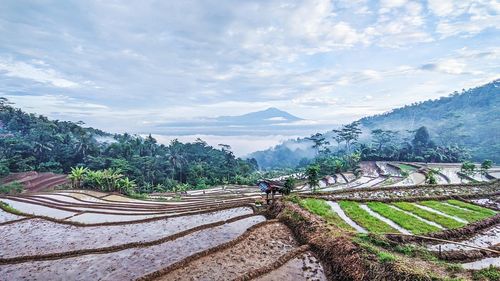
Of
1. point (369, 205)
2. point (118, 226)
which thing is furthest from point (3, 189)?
point (369, 205)

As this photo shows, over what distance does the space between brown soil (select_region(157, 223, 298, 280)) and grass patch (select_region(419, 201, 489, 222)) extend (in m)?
9.75

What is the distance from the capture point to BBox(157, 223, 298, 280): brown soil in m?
10.0

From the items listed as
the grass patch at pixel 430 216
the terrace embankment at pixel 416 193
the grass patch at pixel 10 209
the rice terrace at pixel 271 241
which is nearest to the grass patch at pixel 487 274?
the rice terrace at pixel 271 241

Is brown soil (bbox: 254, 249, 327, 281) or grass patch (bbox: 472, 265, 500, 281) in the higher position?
grass patch (bbox: 472, 265, 500, 281)

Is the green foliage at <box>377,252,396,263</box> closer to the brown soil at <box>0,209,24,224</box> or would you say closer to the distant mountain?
the brown soil at <box>0,209,24,224</box>

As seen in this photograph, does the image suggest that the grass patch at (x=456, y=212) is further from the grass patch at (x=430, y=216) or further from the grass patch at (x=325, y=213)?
the grass patch at (x=325, y=213)

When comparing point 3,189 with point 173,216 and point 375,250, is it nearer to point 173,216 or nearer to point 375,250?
point 173,216

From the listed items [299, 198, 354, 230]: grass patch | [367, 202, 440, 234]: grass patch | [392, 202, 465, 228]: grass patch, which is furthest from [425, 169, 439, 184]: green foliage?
[299, 198, 354, 230]: grass patch

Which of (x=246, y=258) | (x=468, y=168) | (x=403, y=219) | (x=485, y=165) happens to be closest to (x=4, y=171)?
(x=246, y=258)

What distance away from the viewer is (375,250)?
9.65 m

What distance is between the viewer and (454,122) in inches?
4599

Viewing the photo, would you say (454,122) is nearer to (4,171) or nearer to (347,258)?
(347,258)

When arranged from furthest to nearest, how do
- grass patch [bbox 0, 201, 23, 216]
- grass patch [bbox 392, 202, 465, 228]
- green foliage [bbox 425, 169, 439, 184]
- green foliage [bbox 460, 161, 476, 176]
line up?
green foliage [bbox 460, 161, 476, 176] → green foliage [bbox 425, 169, 439, 184] → grass patch [bbox 0, 201, 23, 216] → grass patch [bbox 392, 202, 465, 228]

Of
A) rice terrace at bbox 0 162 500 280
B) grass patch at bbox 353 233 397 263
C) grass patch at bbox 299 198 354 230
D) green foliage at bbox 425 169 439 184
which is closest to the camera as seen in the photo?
grass patch at bbox 353 233 397 263
